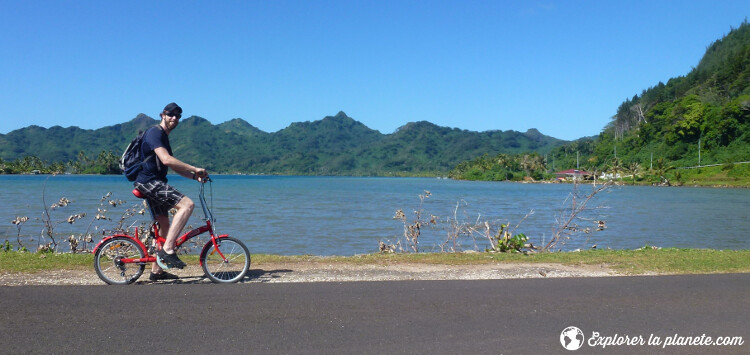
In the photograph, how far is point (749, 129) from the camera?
388 feet

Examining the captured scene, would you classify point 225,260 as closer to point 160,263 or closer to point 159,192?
point 160,263

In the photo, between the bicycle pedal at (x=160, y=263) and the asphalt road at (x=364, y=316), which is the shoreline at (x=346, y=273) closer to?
the bicycle pedal at (x=160, y=263)

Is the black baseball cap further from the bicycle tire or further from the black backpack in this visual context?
the bicycle tire

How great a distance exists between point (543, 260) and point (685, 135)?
138 metres

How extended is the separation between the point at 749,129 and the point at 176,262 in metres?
134

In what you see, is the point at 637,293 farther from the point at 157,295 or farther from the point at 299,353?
the point at 157,295

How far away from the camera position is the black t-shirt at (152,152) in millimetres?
7668

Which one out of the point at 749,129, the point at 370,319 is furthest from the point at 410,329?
the point at 749,129

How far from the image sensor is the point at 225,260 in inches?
321

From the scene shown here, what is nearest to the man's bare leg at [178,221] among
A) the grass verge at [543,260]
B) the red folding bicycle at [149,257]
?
the red folding bicycle at [149,257]

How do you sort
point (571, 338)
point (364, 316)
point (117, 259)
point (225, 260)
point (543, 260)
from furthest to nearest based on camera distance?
point (543, 260), point (225, 260), point (117, 259), point (364, 316), point (571, 338)

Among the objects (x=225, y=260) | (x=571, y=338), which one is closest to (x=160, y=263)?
(x=225, y=260)

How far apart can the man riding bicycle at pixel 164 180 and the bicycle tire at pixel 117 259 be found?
1.37ft

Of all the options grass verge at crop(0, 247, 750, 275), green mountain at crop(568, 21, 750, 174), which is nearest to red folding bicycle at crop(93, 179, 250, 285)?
grass verge at crop(0, 247, 750, 275)
